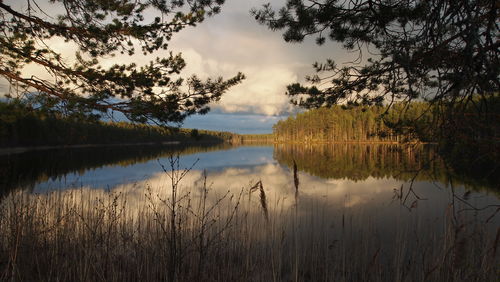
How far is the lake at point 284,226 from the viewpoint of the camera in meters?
3.66

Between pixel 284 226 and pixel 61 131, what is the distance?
19.8 feet

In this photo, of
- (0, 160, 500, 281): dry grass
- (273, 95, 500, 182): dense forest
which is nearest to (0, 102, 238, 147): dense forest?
(0, 160, 500, 281): dry grass

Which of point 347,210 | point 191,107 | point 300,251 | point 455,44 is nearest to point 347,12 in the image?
point 455,44

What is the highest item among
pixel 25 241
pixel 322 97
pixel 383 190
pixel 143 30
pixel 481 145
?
pixel 143 30

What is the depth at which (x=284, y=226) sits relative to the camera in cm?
789

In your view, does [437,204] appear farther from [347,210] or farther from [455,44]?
[455,44]

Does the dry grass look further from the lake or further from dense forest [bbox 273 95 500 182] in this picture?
dense forest [bbox 273 95 500 182]

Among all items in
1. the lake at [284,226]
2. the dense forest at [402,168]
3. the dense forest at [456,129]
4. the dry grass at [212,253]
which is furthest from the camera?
the lake at [284,226]

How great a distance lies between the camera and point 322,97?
A: 5.57 m

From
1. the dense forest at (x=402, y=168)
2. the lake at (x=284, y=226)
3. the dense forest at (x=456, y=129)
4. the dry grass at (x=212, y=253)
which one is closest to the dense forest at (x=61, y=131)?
the lake at (x=284, y=226)

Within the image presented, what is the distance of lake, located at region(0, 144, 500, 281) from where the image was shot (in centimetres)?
366

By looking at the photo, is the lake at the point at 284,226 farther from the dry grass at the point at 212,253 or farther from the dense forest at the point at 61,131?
the dense forest at the point at 61,131

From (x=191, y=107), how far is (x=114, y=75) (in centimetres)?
170

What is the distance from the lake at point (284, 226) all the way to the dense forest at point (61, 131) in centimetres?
103
